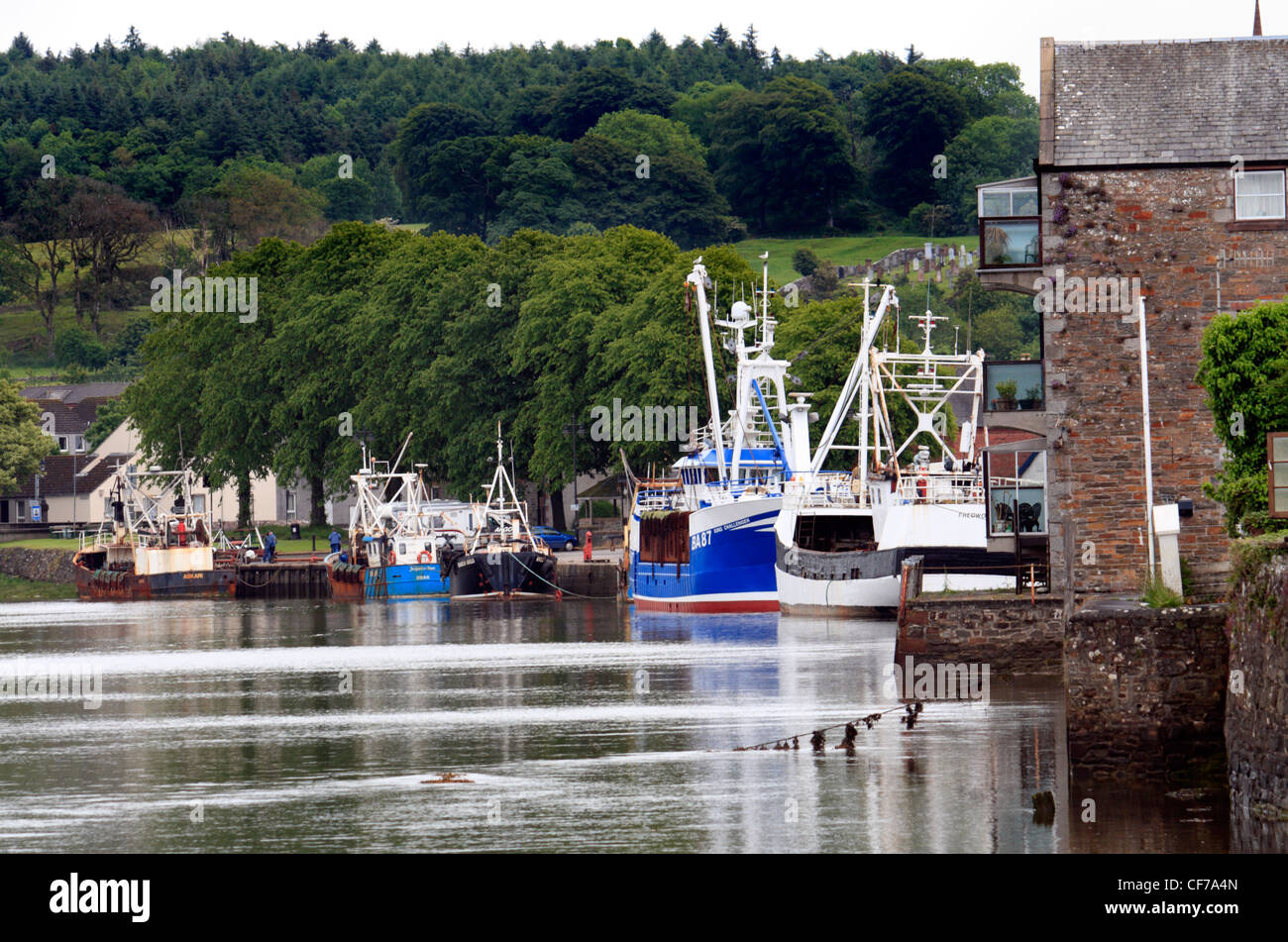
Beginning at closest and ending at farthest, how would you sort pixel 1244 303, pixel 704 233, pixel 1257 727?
pixel 1257 727 → pixel 1244 303 → pixel 704 233

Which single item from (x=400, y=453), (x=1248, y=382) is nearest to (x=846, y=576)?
(x=1248, y=382)

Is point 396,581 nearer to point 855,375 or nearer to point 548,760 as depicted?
point 855,375

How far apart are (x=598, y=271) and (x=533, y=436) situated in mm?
9170

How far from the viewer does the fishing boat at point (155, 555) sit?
114375 mm

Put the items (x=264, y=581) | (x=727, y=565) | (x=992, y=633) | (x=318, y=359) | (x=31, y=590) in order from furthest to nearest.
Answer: (x=31, y=590), (x=318, y=359), (x=264, y=581), (x=727, y=565), (x=992, y=633)

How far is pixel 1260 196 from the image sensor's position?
1481 inches

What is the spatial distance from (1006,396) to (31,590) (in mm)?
90776

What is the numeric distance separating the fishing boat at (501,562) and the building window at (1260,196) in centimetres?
6084

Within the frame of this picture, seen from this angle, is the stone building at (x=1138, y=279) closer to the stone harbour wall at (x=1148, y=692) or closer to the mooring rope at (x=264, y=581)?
the stone harbour wall at (x=1148, y=692)

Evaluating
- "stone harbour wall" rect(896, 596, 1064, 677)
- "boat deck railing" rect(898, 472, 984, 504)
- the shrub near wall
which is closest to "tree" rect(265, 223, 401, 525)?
"boat deck railing" rect(898, 472, 984, 504)

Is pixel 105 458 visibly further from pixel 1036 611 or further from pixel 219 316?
pixel 1036 611

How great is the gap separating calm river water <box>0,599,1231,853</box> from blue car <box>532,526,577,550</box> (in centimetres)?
4828

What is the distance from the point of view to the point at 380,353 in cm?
11588
